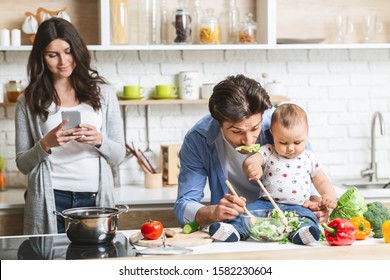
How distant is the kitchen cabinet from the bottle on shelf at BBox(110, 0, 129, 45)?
0.18ft

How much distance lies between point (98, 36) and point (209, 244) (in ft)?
7.59

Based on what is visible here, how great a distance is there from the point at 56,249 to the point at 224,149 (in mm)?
892

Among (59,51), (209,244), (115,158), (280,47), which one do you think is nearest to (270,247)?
(209,244)

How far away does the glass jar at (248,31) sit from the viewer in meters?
4.59

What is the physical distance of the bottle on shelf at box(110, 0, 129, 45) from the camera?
4422mm

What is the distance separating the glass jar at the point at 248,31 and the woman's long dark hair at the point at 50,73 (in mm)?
1244

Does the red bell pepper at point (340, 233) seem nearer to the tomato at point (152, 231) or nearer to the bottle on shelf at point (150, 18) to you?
the tomato at point (152, 231)

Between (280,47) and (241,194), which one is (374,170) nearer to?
(280,47)

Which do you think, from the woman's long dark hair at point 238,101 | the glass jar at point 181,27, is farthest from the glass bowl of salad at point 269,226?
the glass jar at point 181,27

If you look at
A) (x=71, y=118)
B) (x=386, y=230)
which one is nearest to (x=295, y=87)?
(x=71, y=118)

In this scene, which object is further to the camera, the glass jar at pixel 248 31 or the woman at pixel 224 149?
the glass jar at pixel 248 31

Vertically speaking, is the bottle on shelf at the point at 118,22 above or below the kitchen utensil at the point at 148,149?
above

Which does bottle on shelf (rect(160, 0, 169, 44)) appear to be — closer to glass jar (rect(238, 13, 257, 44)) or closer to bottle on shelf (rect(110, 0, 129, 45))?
bottle on shelf (rect(110, 0, 129, 45))

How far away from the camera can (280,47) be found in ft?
14.8
